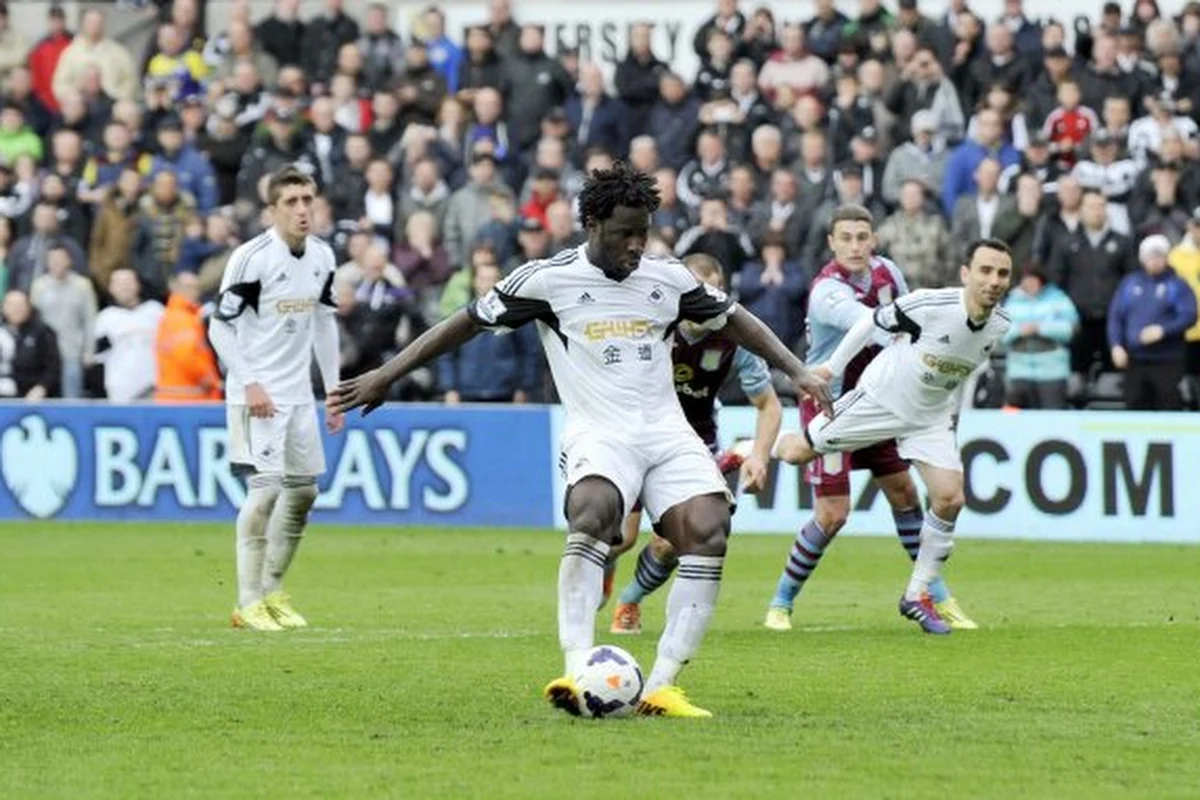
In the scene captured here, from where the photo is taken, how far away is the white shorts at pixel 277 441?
16.4m

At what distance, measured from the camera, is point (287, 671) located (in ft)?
44.2

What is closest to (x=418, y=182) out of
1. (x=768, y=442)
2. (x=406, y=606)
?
(x=406, y=606)

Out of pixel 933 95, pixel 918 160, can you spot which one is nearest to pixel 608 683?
pixel 918 160

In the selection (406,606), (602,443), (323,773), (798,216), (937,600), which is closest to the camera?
(323,773)

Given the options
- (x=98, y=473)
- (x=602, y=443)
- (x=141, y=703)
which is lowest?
(x=98, y=473)

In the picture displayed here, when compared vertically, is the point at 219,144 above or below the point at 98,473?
above

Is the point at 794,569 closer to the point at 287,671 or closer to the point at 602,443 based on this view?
the point at 287,671

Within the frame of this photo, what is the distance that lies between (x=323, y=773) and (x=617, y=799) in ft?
3.98

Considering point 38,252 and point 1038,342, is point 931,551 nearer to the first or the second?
point 1038,342

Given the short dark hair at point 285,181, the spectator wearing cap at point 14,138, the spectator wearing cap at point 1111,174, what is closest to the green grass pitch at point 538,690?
the short dark hair at point 285,181

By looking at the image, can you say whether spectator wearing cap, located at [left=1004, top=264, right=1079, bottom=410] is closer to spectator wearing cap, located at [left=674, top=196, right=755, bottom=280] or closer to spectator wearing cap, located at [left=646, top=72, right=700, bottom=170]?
spectator wearing cap, located at [left=674, top=196, right=755, bottom=280]

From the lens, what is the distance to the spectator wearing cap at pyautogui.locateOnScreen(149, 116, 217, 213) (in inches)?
1187

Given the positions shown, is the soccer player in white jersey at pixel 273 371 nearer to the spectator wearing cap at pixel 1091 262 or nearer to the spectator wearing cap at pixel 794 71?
the spectator wearing cap at pixel 1091 262

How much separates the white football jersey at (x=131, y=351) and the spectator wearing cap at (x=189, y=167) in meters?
2.46
